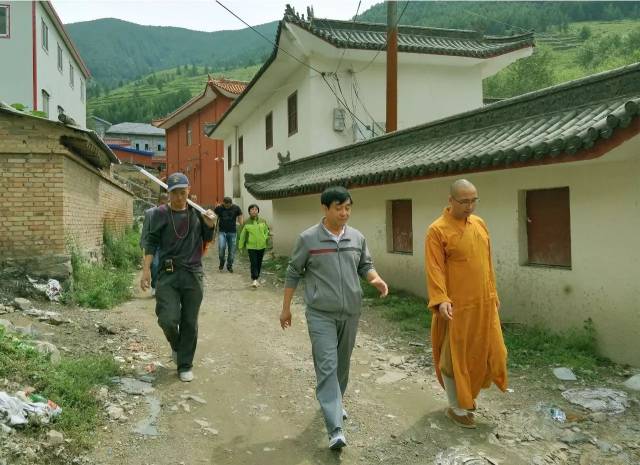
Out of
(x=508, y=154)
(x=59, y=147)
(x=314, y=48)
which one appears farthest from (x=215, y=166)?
(x=508, y=154)

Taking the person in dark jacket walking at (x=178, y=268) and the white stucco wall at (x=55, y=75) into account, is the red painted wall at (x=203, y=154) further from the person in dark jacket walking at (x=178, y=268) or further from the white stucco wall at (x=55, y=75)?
the person in dark jacket walking at (x=178, y=268)

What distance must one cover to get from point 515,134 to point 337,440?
15.8 feet

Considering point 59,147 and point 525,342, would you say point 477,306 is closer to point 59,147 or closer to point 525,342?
point 525,342

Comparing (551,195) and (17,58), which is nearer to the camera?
(551,195)

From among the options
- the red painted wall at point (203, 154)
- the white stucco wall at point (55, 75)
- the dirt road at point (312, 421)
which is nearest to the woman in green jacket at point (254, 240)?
the dirt road at point (312, 421)

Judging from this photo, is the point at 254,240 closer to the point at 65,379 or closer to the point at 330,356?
the point at 65,379

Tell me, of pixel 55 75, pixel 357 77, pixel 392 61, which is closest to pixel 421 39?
pixel 357 77

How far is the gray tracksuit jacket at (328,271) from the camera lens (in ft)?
12.7

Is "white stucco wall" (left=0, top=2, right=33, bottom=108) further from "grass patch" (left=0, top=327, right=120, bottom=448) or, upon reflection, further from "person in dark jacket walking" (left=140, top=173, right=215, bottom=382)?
"grass patch" (left=0, top=327, right=120, bottom=448)

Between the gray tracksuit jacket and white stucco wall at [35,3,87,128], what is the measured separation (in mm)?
18214

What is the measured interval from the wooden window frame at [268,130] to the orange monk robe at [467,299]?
16.6m

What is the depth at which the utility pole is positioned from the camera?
43.1 feet

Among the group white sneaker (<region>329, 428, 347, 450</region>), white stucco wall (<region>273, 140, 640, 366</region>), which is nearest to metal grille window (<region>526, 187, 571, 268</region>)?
white stucco wall (<region>273, 140, 640, 366</region>)

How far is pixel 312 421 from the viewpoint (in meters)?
4.25
